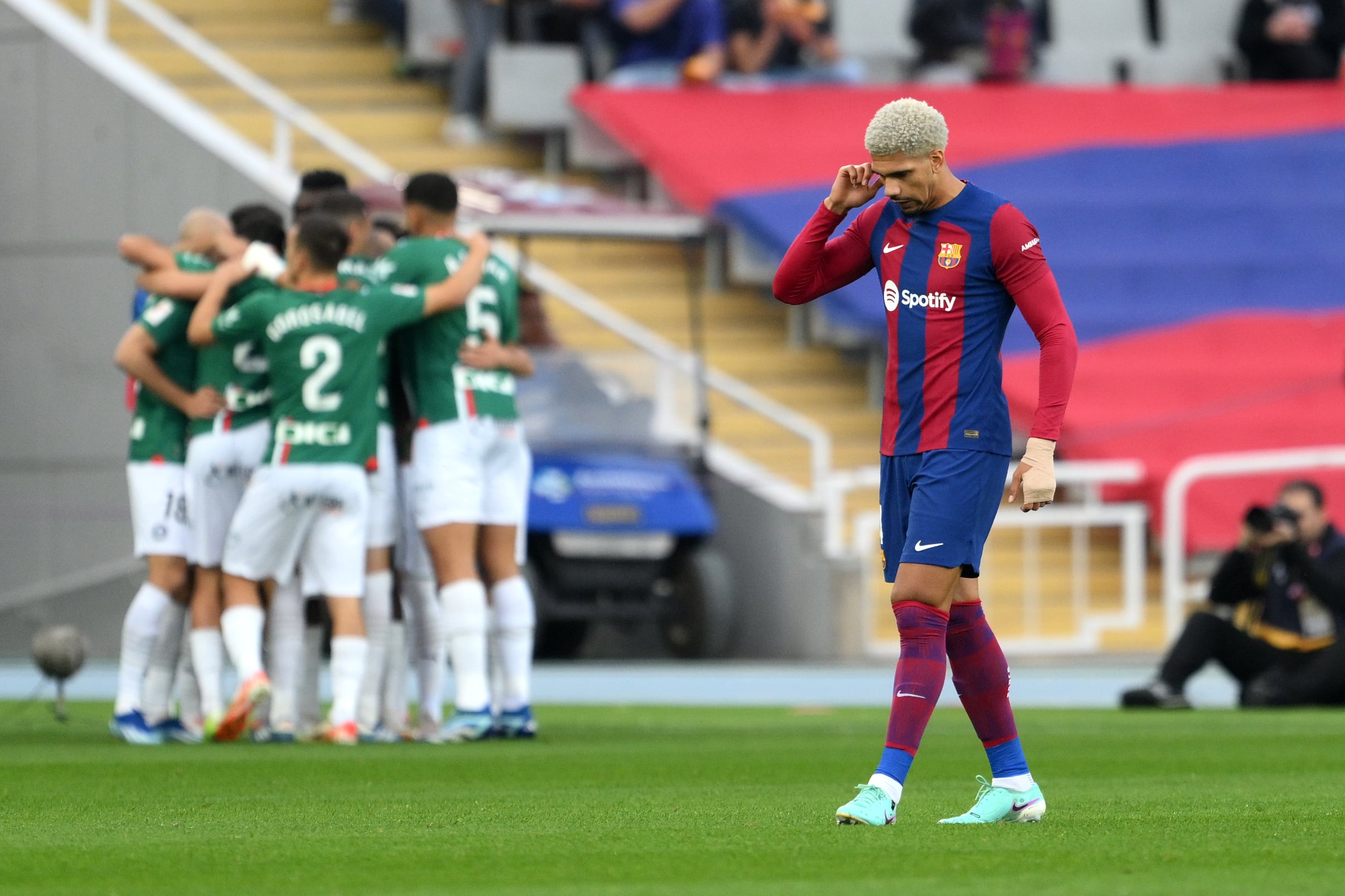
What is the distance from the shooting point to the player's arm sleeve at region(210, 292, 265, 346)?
29.7 ft

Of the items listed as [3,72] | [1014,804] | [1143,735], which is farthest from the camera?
[3,72]

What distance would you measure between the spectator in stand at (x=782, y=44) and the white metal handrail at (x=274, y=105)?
3.60m

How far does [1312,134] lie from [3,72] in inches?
478

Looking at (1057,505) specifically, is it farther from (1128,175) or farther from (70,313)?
(70,313)

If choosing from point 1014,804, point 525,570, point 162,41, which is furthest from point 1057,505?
point 1014,804

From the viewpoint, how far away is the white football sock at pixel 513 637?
969 cm

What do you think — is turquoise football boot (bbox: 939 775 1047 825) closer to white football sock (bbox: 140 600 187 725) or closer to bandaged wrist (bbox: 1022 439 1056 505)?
bandaged wrist (bbox: 1022 439 1056 505)

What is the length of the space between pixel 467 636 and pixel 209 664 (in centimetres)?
114

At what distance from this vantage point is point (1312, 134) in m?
23.0

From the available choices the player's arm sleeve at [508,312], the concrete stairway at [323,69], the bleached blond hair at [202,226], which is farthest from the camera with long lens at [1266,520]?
the concrete stairway at [323,69]

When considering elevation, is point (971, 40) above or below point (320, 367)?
above

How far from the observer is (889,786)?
19.6 feet

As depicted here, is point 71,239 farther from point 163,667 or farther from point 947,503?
point 947,503

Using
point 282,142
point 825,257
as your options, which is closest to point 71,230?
point 282,142
